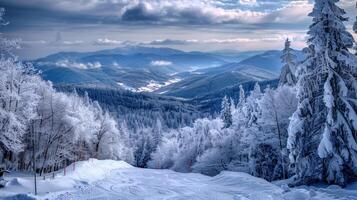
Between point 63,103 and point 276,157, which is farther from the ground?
point 63,103

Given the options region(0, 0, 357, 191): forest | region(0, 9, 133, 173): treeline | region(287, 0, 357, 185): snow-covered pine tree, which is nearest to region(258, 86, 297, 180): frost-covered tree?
region(0, 0, 357, 191): forest

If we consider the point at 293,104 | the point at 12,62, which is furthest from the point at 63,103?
the point at 293,104

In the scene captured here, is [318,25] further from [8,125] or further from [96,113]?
[96,113]

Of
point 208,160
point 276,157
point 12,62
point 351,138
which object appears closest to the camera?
point 351,138

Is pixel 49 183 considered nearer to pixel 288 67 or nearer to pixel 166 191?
pixel 166 191

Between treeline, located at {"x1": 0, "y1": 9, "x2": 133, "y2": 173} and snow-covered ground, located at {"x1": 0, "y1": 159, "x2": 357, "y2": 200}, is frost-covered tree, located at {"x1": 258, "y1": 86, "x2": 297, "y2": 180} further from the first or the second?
treeline, located at {"x1": 0, "y1": 9, "x2": 133, "y2": 173}

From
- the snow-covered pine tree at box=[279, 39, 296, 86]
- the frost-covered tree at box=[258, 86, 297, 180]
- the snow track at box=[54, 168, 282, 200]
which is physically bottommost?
the snow track at box=[54, 168, 282, 200]
